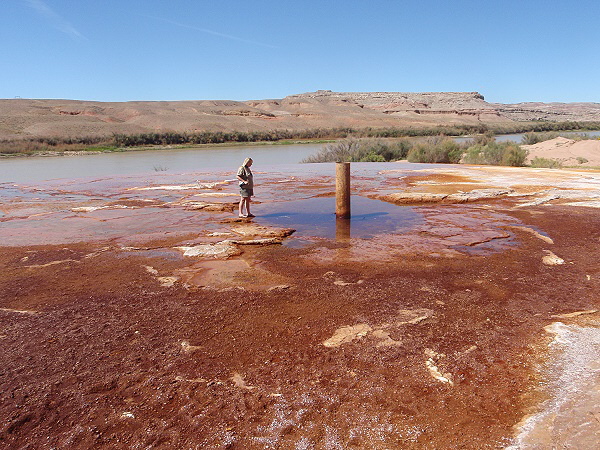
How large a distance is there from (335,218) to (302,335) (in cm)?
515

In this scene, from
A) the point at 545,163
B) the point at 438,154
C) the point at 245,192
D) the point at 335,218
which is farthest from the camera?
the point at 438,154

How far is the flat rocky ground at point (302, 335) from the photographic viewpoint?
2818 mm

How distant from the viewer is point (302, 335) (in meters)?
3.95

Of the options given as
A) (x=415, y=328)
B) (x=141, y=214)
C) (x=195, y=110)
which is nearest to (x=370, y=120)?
(x=195, y=110)

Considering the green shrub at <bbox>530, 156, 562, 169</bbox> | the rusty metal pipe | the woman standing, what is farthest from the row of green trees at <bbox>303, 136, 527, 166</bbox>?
the woman standing

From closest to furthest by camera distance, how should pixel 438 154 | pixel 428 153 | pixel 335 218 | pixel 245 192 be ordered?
1. pixel 245 192
2. pixel 335 218
3. pixel 438 154
4. pixel 428 153

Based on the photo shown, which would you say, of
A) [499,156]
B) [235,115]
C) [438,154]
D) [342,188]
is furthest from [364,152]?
[235,115]

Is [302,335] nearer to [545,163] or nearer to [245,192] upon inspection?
[245,192]

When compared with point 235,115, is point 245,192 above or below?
below

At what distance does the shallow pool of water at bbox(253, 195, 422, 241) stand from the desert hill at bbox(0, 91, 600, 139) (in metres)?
45.9

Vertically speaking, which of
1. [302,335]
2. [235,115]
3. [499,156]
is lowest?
[302,335]

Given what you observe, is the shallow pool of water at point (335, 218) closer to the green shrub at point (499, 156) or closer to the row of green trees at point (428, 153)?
the green shrub at point (499, 156)

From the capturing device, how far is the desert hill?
5550 centimetres

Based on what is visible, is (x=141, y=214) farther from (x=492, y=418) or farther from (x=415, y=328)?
(x=492, y=418)
